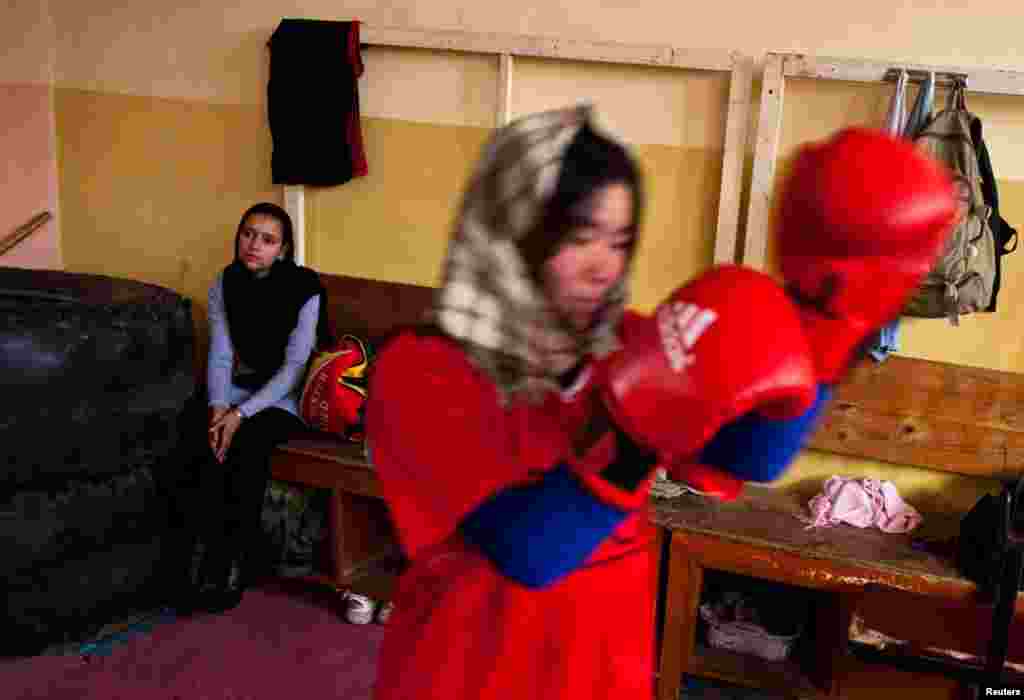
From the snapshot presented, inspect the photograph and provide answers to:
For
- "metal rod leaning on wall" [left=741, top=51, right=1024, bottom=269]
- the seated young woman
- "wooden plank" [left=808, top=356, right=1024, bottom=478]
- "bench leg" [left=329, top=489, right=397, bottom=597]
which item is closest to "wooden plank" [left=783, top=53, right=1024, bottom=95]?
"metal rod leaning on wall" [left=741, top=51, right=1024, bottom=269]

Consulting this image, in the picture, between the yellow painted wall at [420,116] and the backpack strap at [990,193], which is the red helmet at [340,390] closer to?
the yellow painted wall at [420,116]

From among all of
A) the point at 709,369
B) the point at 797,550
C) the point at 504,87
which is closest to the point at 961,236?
the point at 797,550

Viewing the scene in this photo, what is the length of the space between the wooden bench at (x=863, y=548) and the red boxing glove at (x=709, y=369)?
1626 mm

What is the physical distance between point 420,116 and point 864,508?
5.72ft

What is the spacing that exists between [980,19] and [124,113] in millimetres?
2743

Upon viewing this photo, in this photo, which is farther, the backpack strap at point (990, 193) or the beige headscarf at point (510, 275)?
the backpack strap at point (990, 193)

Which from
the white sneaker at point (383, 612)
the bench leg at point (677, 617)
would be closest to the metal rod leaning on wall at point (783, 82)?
the bench leg at point (677, 617)

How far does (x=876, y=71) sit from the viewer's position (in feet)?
8.25

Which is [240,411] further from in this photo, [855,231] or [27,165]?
[855,231]

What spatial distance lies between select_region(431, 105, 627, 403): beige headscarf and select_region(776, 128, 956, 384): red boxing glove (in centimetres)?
18

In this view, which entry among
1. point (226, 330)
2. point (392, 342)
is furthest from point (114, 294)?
point (392, 342)

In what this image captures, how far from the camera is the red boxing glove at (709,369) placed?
84cm

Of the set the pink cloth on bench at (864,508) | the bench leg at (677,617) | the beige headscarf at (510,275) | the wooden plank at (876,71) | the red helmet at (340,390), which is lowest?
the bench leg at (677,617)

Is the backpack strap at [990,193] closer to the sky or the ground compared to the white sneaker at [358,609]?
closer to the sky
